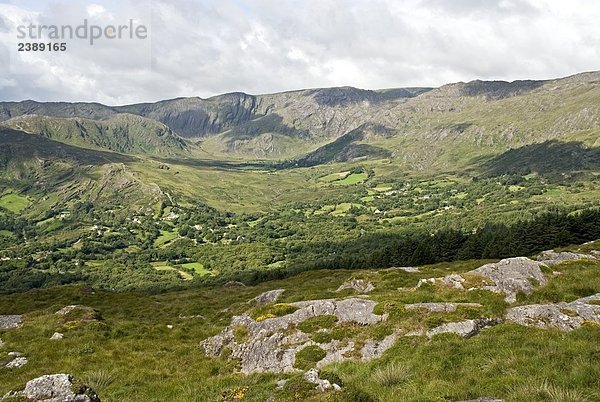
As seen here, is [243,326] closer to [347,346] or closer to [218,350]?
[218,350]

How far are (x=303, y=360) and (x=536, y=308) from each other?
16.4 metres

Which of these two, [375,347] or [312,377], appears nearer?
[312,377]

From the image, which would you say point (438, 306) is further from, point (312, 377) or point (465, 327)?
point (312, 377)

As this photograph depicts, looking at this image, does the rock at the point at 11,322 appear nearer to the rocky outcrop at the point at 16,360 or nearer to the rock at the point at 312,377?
the rocky outcrop at the point at 16,360

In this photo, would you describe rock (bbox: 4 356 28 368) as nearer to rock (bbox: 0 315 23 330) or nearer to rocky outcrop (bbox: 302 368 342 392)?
rock (bbox: 0 315 23 330)

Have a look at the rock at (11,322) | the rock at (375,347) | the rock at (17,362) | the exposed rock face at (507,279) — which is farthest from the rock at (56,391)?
the exposed rock face at (507,279)

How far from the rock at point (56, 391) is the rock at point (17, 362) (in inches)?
664

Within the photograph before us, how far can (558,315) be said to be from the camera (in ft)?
84.6

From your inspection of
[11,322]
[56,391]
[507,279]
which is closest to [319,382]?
[56,391]

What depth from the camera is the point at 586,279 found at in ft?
119

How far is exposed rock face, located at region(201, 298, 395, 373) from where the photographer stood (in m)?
27.7

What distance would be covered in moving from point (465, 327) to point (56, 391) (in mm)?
23548

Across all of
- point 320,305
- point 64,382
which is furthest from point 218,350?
point 64,382

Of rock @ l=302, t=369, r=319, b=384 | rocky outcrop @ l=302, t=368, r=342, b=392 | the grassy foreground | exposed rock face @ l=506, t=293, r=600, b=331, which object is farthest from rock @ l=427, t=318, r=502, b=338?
rocky outcrop @ l=302, t=368, r=342, b=392
